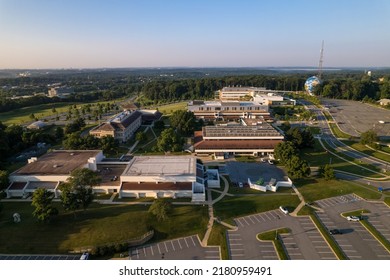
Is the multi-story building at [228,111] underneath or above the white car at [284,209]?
above

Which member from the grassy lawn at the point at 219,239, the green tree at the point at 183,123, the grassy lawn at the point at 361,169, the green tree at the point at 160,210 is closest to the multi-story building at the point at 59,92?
the green tree at the point at 183,123

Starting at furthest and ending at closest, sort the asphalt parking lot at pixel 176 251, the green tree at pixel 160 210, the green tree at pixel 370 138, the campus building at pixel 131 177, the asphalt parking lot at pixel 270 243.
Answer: the green tree at pixel 370 138 < the campus building at pixel 131 177 < the green tree at pixel 160 210 < the asphalt parking lot at pixel 270 243 < the asphalt parking lot at pixel 176 251

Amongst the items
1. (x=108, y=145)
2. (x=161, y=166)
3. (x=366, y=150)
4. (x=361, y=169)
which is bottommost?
(x=361, y=169)

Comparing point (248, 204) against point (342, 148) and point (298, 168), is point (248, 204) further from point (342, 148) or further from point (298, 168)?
point (342, 148)

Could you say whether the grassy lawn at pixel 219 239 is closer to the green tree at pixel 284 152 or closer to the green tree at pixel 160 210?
the green tree at pixel 160 210

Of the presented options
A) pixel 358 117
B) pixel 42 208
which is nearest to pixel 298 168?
pixel 42 208

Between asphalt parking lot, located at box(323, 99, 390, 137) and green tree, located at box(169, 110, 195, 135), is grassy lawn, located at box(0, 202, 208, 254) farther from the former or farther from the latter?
asphalt parking lot, located at box(323, 99, 390, 137)

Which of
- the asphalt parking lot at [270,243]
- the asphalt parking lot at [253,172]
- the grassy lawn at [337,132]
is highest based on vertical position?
the grassy lawn at [337,132]
